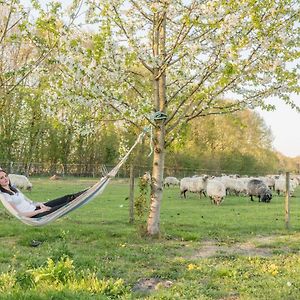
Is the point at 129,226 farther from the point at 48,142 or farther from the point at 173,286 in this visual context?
the point at 48,142

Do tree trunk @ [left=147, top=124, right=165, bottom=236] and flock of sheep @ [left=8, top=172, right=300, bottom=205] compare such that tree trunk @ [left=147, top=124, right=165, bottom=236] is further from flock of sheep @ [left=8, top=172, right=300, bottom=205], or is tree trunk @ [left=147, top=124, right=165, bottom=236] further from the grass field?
flock of sheep @ [left=8, top=172, right=300, bottom=205]

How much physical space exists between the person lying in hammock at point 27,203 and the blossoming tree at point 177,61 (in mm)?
2213

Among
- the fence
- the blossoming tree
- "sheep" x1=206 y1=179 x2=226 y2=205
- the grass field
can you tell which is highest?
the blossoming tree

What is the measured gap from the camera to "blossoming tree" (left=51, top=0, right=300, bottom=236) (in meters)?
9.31

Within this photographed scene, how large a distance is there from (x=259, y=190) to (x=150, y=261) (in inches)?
720

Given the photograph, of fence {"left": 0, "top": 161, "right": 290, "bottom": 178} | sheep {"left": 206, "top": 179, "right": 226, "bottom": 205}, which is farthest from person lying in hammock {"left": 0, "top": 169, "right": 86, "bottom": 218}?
fence {"left": 0, "top": 161, "right": 290, "bottom": 178}

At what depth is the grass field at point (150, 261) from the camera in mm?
5859

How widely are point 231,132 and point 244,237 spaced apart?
3779 cm

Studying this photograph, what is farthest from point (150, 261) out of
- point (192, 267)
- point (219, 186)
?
point (219, 186)

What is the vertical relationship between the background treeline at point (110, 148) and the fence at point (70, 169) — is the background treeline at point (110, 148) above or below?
above

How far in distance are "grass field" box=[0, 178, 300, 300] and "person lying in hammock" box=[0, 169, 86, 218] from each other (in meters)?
0.61

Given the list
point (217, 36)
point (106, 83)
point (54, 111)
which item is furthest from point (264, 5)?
point (54, 111)

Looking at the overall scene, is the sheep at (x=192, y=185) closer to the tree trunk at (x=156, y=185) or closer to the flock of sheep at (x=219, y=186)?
the flock of sheep at (x=219, y=186)

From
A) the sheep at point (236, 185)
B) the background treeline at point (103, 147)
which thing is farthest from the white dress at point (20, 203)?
the sheep at point (236, 185)
